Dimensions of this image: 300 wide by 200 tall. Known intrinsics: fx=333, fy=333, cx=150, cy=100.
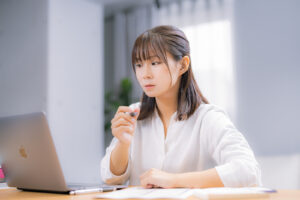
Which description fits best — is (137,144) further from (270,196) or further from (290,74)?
(290,74)

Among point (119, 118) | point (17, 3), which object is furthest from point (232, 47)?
point (119, 118)

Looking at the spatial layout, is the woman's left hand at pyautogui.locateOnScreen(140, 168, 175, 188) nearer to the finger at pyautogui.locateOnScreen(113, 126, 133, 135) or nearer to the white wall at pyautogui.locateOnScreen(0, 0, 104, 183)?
the finger at pyautogui.locateOnScreen(113, 126, 133, 135)

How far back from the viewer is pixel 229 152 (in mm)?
1196

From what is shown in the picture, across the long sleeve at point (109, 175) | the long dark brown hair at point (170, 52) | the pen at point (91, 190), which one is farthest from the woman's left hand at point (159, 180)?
the long dark brown hair at point (170, 52)

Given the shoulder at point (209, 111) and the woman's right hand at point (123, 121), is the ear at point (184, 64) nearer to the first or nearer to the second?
the shoulder at point (209, 111)

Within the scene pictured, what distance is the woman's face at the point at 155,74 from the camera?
137 centimetres

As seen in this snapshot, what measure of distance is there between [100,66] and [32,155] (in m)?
3.03

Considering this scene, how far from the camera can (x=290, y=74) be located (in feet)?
11.4

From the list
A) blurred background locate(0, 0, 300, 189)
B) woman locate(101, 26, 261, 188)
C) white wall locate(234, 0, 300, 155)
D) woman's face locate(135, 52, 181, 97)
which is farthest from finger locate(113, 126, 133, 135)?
white wall locate(234, 0, 300, 155)

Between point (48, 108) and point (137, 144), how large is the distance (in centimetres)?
208

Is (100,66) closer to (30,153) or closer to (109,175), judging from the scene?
(109,175)

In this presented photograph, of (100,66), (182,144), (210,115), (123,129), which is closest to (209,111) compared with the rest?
(210,115)

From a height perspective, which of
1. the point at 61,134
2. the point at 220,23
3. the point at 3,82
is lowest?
the point at 61,134

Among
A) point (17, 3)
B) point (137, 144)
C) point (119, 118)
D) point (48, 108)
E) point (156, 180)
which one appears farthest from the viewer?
point (17, 3)
